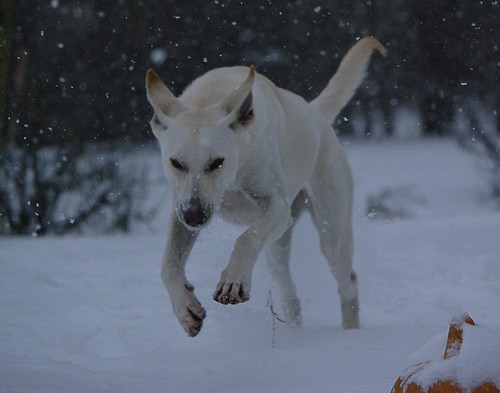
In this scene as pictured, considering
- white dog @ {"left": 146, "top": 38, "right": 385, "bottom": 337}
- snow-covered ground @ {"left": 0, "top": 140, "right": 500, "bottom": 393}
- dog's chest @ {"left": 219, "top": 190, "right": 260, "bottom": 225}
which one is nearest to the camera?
snow-covered ground @ {"left": 0, "top": 140, "right": 500, "bottom": 393}

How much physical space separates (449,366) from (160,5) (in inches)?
496

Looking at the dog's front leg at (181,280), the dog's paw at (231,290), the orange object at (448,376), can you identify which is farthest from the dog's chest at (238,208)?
the orange object at (448,376)

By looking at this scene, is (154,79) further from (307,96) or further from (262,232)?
(307,96)

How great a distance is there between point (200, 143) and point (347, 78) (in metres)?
2.12

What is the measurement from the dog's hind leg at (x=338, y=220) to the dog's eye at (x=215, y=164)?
1.46 m

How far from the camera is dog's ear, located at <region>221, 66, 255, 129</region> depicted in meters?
4.10

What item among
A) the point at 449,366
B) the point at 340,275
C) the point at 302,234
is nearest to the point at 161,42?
the point at 302,234

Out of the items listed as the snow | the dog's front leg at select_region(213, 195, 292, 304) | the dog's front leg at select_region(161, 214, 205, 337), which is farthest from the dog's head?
the snow

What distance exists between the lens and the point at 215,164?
3.91 metres

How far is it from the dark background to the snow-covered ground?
1607 millimetres

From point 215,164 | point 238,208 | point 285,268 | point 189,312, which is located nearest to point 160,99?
point 215,164

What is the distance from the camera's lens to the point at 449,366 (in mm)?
2342

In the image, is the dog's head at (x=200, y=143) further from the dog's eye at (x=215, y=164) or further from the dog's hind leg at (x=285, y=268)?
the dog's hind leg at (x=285, y=268)

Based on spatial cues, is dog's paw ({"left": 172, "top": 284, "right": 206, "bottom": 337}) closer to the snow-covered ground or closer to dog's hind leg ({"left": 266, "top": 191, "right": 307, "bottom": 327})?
the snow-covered ground
